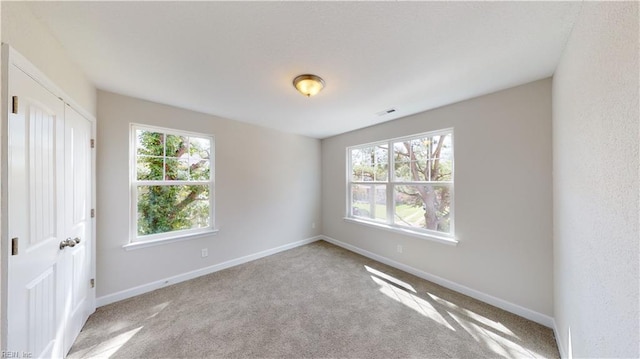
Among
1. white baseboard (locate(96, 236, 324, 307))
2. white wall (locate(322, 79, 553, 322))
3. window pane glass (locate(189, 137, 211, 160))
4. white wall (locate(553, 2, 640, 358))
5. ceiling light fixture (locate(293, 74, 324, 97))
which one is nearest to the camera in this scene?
white wall (locate(553, 2, 640, 358))

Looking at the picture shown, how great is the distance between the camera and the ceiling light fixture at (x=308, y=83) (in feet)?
6.07

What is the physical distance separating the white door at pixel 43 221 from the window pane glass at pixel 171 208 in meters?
0.68

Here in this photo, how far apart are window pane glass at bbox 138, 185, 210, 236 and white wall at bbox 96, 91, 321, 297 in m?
0.18

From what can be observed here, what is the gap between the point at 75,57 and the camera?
5.38 feet

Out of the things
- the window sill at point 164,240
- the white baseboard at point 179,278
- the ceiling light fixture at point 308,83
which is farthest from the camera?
the window sill at point 164,240

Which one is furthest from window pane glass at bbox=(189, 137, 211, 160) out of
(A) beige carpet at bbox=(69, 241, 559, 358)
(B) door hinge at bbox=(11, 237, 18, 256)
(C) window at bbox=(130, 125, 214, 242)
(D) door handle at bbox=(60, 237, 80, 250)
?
(B) door hinge at bbox=(11, 237, 18, 256)

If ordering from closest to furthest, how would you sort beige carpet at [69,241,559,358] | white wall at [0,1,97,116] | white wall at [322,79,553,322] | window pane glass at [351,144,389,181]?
1. white wall at [0,1,97,116]
2. beige carpet at [69,241,559,358]
3. white wall at [322,79,553,322]
4. window pane glass at [351,144,389,181]

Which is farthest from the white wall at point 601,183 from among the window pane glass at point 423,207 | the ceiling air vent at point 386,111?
the ceiling air vent at point 386,111

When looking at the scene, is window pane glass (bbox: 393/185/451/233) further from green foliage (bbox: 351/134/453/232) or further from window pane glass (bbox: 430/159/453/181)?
window pane glass (bbox: 430/159/453/181)

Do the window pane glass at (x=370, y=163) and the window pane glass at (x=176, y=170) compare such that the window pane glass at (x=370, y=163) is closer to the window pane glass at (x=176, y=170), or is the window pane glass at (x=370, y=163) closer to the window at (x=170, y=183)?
the window at (x=170, y=183)

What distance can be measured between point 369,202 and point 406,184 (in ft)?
2.75

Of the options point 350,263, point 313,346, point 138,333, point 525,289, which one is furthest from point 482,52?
point 138,333

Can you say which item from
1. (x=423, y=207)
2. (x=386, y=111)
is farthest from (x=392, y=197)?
(x=386, y=111)

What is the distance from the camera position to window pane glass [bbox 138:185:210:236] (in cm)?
257
